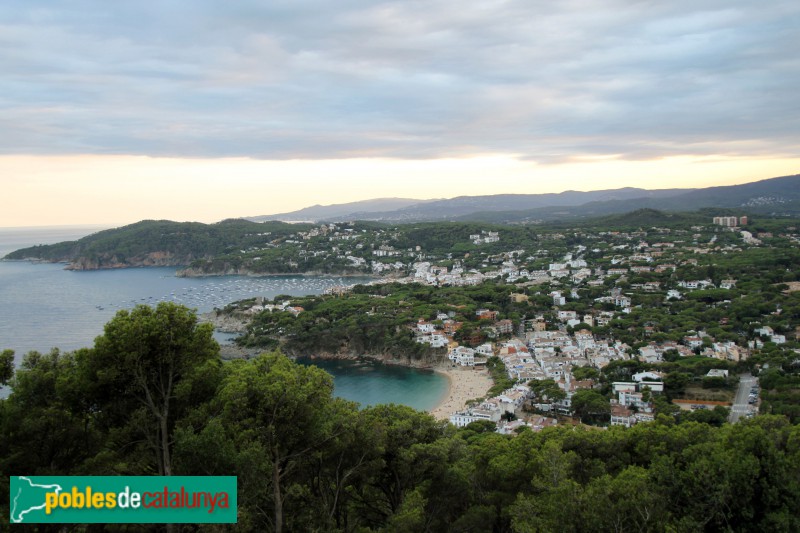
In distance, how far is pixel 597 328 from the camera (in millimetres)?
25578

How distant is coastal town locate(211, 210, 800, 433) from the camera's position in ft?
54.7

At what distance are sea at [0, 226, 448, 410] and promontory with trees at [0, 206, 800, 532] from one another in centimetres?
250

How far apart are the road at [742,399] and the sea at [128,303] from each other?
9508 mm

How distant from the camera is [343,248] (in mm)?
67125

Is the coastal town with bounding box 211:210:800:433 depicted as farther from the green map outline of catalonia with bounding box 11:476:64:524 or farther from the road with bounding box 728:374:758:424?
the green map outline of catalonia with bounding box 11:476:64:524

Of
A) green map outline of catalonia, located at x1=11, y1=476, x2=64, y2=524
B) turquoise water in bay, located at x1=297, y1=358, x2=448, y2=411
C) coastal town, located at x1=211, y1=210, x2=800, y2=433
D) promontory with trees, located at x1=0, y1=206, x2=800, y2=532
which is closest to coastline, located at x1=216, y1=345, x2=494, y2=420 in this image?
coastal town, located at x1=211, y1=210, x2=800, y2=433

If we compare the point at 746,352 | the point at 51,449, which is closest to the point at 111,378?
the point at 51,449

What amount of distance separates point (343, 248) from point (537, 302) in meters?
39.0

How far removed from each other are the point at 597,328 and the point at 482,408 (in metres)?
11.6

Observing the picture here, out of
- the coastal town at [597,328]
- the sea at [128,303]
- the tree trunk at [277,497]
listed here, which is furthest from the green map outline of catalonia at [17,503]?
the coastal town at [597,328]

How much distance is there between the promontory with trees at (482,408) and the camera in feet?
15.6

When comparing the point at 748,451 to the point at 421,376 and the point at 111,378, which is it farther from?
the point at 421,376

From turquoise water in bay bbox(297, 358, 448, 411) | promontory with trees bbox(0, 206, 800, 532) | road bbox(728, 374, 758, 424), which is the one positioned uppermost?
promontory with trees bbox(0, 206, 800, 532)

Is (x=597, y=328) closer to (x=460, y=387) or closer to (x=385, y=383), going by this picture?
(x=460, y=387)
